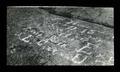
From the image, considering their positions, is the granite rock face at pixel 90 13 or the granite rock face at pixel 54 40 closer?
the granite rock face at pixel 54 40

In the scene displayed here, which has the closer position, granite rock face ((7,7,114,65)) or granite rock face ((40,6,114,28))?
granite rock face ((7,7,114,65))

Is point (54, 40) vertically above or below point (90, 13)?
below

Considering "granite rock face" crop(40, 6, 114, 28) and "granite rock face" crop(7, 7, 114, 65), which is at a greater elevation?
"granite rock face" crop(40, 6, 114, 28)

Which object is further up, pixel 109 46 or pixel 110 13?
pixel 110 13

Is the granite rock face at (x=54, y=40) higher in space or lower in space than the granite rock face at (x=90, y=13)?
lower
